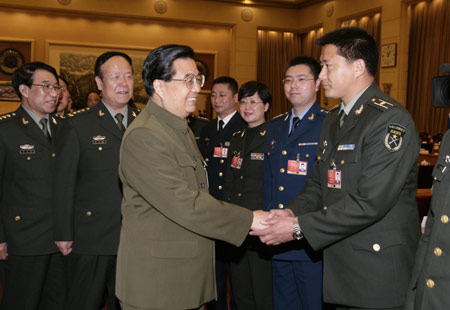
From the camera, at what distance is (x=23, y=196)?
293 centimetres

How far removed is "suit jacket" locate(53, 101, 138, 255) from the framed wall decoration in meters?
9.03

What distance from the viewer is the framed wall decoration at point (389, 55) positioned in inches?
408

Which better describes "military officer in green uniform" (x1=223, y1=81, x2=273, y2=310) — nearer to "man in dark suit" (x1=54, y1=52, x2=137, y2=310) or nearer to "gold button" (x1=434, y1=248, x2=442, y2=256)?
"man in dark suit" (x1=54, y1=52, x2=137, y2=310)

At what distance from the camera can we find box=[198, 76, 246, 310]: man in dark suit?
360cm

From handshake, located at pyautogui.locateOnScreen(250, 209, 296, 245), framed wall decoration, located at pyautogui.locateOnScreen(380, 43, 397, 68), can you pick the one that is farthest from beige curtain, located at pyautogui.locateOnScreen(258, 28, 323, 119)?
handshake, located at pyautogui.locateOnScreen(250, 209, 296, 245)

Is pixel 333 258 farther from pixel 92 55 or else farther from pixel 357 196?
pixel 92 55

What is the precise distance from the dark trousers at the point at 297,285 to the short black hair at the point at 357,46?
129 centimetres

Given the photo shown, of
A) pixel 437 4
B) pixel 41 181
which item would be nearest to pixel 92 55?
pixel 437 4

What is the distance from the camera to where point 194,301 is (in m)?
1.95

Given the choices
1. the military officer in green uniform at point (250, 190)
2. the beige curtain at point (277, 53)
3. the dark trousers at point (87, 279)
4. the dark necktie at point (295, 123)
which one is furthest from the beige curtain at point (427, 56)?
the dark trousers at point (87, 279)

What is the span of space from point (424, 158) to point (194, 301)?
7262mm

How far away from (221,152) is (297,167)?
3.65 ft

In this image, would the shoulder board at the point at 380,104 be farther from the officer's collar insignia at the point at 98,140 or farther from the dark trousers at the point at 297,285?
the officer's collar insignia at the point at 98,140

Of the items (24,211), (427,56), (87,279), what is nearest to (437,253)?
(87,279)
